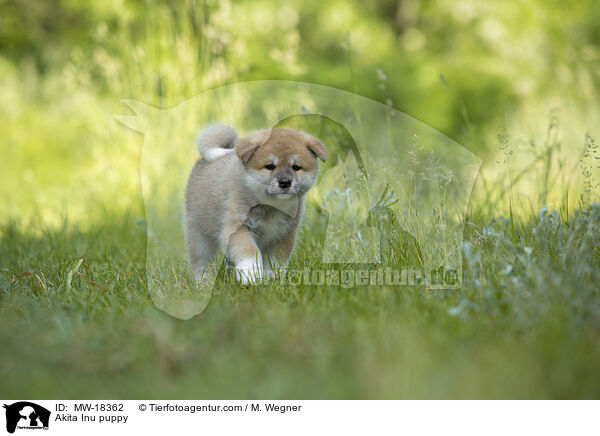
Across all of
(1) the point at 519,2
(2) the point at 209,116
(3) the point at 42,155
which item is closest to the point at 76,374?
(2) the point at 209,116

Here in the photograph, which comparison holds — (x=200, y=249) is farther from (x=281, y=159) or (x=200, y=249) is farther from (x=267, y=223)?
(x=281, y=159)

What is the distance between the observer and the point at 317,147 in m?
2.92

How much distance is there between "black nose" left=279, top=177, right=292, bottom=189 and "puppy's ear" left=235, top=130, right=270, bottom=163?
197 millimetres

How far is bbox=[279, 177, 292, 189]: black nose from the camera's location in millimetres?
2875

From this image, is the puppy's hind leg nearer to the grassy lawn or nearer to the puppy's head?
the grassy lawn

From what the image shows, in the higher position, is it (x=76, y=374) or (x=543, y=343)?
(x=543, y=343)

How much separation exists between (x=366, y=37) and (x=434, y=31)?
2.32m

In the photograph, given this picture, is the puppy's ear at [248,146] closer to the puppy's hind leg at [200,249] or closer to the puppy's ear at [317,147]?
the puppy's ear at [317,147]

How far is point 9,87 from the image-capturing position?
9055 millimetres

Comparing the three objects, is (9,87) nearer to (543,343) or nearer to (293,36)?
(293,36)

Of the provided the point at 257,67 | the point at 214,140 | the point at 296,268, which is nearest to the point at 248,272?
the point at 296,268
